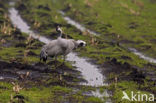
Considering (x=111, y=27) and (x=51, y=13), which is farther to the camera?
(x=51, y=13)

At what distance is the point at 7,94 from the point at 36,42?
15458mm

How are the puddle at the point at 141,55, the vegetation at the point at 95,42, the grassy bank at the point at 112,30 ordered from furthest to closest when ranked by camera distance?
the puddle at the point at 141,55
the grassy bank at the point at 112,30
the vegetation at the point at 95,42

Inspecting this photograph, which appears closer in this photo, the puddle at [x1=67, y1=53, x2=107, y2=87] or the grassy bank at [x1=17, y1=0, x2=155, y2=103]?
the puddle at [x1=67, y1=53, x2=107, y2=87]

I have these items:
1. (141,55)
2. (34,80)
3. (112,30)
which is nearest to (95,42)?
(141,55)

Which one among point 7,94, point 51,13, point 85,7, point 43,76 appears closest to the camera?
point 7,94

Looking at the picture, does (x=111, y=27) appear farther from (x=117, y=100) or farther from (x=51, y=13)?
(x=117, y=100)

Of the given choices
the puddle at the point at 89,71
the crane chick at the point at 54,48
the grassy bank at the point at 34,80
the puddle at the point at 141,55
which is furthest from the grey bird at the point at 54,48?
the puddle at the point at 141,55

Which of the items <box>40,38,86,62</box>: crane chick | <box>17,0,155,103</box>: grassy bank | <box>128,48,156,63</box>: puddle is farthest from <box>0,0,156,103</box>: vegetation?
<box>40,38,86,62</box>: crane chick

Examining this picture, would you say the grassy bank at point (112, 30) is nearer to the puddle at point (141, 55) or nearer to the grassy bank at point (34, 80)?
the puddle at point (141, 55)

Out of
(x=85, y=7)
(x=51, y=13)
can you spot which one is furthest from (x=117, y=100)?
(x=85, y=7)

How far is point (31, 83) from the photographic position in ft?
69.7

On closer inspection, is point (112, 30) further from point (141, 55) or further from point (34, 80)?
point (34, 80)

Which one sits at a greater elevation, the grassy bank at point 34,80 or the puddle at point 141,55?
the puddle at point 141,55

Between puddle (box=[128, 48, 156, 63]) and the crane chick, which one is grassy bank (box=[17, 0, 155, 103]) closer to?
puddle (box=[128, 48, 156, 63])
